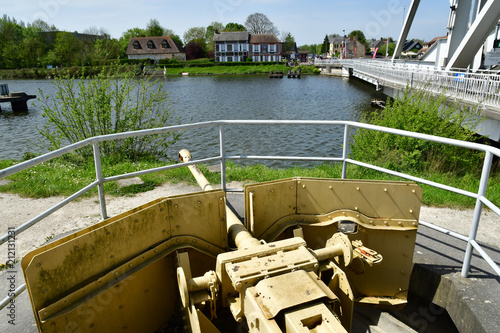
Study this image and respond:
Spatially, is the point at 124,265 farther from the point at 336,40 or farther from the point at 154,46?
the point at 336,40

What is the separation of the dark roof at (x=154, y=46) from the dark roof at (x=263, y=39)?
19972mm

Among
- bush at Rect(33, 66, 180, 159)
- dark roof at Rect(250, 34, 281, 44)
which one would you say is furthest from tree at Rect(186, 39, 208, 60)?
bush at Rect(33, 66, 180, 159)

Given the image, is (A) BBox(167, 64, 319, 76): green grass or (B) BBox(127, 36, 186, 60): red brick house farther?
(B) BBox(127, 36, 186, 60): red brick house

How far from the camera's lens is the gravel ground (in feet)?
15.2

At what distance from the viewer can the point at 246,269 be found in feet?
9.21

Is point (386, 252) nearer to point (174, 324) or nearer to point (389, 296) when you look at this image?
point (389, 296)

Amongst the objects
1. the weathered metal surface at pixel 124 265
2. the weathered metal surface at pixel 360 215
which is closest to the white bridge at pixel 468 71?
the weathered metal surface at pixel 360 215

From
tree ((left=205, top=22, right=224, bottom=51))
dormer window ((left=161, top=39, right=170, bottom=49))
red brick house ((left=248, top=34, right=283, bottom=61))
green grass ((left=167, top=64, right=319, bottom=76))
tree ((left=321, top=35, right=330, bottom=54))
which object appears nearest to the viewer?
green grass ((left=167, top=64, right=319, bottom=76))

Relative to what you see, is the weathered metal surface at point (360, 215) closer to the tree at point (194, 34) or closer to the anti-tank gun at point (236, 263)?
the anti-tank gun at point (236, 263)

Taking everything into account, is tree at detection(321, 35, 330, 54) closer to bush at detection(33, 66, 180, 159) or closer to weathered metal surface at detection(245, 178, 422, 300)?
bush at detection(33, 66, 180, 159)

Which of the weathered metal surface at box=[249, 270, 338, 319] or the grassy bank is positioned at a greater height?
the weathered metal surface at box=[249, 270, 338, 319]

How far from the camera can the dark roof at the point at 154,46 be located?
333 ft

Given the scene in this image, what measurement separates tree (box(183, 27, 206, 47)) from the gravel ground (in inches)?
4696

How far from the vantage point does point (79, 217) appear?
17.2 ft
